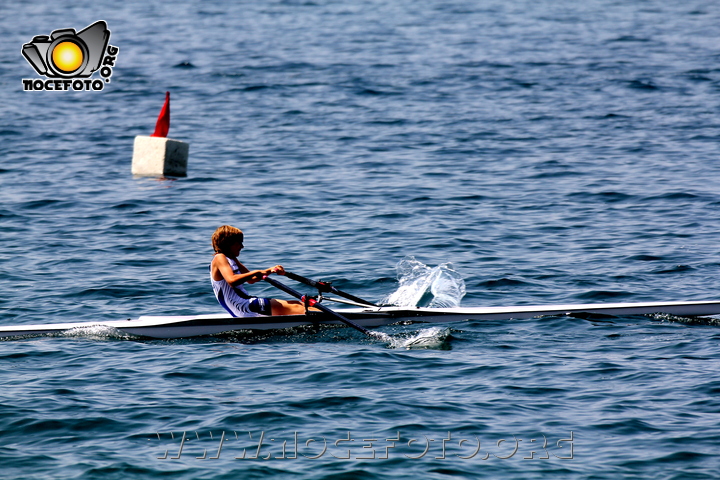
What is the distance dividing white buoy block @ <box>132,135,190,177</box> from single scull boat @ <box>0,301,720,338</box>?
28.8ft

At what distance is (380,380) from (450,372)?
0.72 meters

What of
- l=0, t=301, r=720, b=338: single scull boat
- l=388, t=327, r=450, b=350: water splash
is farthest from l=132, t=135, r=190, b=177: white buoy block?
l=388, t=327, r=450, b=350: water splash

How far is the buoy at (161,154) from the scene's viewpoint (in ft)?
61.8

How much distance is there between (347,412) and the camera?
8.21 metres

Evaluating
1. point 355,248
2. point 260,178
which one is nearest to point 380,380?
point 355,248

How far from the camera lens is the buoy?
742 inches

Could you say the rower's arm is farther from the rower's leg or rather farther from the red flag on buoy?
the red flag on buoy

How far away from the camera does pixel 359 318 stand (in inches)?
418

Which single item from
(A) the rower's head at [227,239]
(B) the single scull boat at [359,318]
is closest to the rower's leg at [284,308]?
(B) the single scull boat at [359,318]

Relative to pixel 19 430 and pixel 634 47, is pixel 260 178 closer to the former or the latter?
pixel 19 430

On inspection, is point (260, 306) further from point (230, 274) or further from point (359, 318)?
point (359, 318)

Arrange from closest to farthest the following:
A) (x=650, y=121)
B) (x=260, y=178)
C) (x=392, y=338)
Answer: (x=392, y=338)
(x=260, y=178)
(x=650, y=121)

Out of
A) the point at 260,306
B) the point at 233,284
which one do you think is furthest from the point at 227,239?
the point at 260,306

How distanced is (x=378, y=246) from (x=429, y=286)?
268cm
